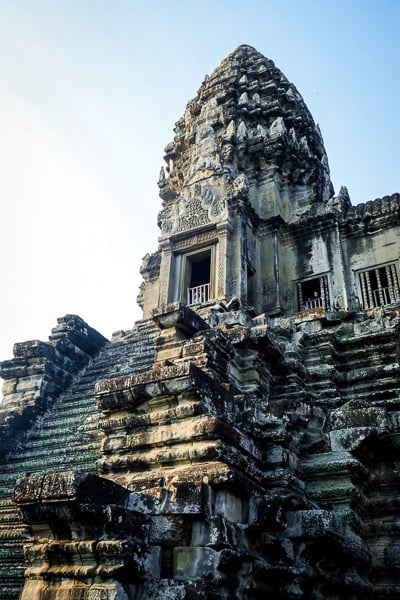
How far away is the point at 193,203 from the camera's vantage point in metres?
14.7

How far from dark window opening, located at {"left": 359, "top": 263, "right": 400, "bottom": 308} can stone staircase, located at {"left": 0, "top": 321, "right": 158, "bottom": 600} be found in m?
5.39

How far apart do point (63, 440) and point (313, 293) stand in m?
8.32

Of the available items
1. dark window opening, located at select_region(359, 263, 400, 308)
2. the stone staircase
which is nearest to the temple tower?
dark window opening, located at select_region(359, 263, 400, 308)

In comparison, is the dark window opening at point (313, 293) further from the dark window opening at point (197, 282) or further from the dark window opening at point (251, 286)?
the dark window opening at point (197, 282)

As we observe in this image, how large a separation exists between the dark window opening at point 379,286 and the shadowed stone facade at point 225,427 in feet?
0.11

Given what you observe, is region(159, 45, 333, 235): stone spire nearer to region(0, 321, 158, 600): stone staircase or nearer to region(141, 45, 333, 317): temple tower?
Answer: region(141, 45, 333, 317): temple tower

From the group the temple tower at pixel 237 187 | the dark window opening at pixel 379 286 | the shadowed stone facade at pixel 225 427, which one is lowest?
the shadowed stone facade at pixel 225 427

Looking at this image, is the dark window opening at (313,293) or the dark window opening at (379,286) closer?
the dark window opening at (379,286)

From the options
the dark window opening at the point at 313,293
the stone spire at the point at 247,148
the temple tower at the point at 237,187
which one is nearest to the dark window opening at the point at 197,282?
the temple tower at the point at 237,187

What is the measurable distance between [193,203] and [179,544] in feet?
38.1

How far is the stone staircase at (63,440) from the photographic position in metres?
6.27

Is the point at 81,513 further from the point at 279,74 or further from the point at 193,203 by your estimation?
the point at 279,74

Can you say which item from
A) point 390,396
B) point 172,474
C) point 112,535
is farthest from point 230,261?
point 112,535

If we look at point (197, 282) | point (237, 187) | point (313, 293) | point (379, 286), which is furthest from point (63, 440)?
point (197, 282)
